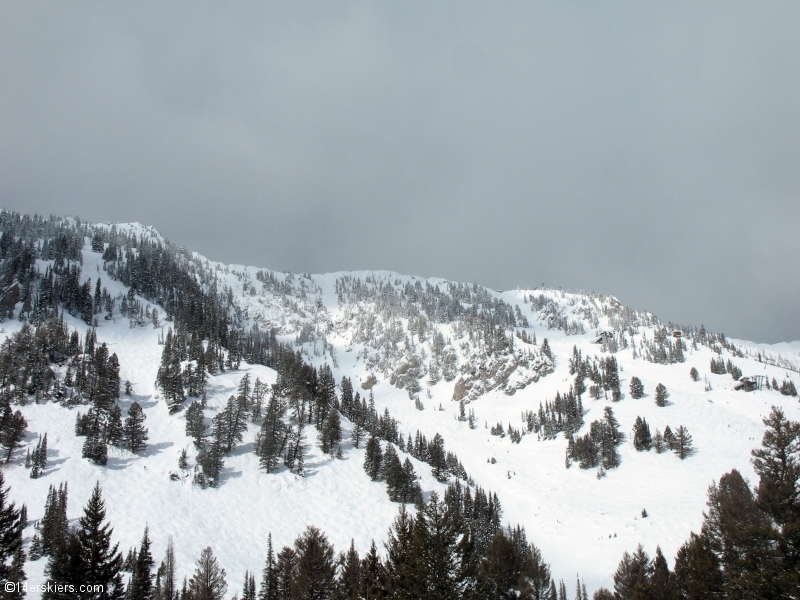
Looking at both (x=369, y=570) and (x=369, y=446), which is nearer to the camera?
(x=369, y=570)

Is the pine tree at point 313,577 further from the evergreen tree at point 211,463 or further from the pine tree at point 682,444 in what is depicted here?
the pine tree at point 682,444

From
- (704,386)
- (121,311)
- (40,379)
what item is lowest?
(40,379)

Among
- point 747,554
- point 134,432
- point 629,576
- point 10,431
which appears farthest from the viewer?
point 134,432

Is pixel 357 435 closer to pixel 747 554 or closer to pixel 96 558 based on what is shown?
pixel 96 558

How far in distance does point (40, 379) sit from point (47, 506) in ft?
131

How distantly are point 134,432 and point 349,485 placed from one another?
130ft

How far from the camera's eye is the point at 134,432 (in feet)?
257

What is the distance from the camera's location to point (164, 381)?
95250 mm

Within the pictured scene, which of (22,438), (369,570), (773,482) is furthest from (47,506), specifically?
(773,482)

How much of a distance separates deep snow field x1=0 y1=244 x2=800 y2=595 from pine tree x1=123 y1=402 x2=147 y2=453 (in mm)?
1491

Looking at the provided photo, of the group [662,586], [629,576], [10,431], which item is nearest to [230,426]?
[10,431]

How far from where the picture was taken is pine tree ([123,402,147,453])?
7794cm

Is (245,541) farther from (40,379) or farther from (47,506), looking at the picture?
(40,379)

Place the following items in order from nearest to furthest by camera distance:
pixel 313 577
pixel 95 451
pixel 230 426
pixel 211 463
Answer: pixel 313 577
pixel 95 451
pixel 211 463
pixel 230 426
